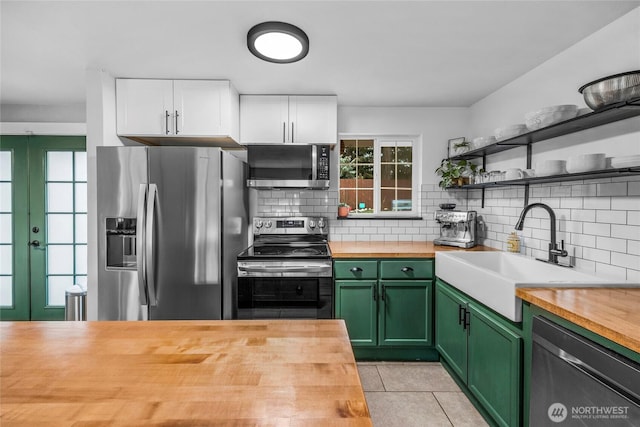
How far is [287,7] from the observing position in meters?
1.74

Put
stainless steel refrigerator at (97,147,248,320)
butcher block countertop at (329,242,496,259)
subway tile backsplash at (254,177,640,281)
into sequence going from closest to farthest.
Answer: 1. subway tile backsplash at (254,177,640,281)
2. stainless steel refrigerator at (97,147,248,320)
3. butcher block countertop at (329,242,496,259)

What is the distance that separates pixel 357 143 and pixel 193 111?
5.35 ft

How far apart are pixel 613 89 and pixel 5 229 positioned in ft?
16.7

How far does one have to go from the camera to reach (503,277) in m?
1.72

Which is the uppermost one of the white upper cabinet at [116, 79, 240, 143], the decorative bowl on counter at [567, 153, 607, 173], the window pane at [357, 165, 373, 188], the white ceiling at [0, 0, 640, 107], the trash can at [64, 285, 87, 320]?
the white ceiling at [0, 0, 640, 107]

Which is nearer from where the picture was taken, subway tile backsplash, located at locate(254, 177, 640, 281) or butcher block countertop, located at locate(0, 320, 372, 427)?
butcher block countertop, located at locate(0, 320, 372, 427)

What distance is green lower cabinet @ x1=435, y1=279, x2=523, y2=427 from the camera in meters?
1.64

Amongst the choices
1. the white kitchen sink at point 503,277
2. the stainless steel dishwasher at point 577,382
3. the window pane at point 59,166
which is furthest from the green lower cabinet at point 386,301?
the window pane at point 59,166

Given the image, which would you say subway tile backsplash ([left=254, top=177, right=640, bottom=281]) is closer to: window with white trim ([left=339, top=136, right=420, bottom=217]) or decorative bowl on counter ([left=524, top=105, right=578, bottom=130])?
window with white trim ([left=339, top=136, right=420, bottom=217])

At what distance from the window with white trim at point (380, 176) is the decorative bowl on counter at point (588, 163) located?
5.93ft

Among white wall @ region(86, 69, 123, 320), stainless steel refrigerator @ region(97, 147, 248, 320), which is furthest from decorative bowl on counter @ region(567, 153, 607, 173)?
white wall @ region(86, 69, 123, 320)

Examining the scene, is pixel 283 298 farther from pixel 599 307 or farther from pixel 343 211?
pixel 599 307

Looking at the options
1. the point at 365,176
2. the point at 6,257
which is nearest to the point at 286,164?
the point at 365,176

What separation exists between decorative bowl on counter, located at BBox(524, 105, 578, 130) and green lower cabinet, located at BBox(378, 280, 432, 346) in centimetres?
137
